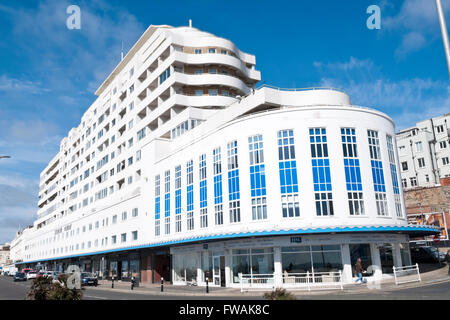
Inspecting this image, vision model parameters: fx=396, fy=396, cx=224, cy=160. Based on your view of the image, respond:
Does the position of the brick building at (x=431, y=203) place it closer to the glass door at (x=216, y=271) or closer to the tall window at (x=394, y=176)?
the tall window at (x=394, y=176)

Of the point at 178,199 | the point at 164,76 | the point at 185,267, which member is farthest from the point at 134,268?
the point at 164,76

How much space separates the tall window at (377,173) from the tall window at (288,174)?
21.6 ft

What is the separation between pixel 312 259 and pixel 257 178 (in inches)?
306

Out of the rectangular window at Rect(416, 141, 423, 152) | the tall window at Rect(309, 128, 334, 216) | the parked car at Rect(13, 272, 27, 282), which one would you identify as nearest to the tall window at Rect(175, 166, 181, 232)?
the tall window at Rect(309, 128, 334, 216)

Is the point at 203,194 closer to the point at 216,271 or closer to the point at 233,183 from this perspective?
the point at 233,183

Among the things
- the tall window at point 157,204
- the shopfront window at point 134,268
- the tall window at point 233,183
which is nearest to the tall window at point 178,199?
the tall window at point 157,204

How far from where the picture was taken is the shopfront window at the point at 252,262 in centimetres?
3116

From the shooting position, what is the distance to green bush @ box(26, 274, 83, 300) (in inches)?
532

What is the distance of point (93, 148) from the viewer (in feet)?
257

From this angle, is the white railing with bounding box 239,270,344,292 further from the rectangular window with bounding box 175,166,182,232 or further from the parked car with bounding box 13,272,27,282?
the parked car with bounding box 13,272,27,282

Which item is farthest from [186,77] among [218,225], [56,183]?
[56,183]

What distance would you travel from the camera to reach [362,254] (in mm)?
30422

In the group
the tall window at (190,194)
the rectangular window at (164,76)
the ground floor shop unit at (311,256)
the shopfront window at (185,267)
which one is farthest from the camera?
the rectangular window at (164,76)

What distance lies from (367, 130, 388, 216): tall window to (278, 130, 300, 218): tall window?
6597 mm
